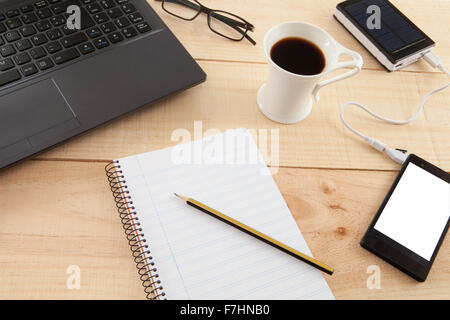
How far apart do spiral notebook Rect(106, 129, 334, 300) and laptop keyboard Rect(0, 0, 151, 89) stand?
198 mm

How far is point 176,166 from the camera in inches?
25.0

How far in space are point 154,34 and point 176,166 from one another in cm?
24

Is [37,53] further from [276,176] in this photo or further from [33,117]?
[276,176]

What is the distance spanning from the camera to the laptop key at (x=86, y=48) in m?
0.67

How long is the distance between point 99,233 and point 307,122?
1.22ft

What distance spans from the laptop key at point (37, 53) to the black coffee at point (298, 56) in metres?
0.35

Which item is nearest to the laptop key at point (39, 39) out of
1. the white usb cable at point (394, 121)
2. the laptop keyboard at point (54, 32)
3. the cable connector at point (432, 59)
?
the laptop keyboard at point (54, 32)

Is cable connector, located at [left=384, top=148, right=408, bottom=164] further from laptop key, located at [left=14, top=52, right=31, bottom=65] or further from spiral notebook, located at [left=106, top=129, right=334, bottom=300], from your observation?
laptop key, located at [left=14, top=52, right=31, bottom=65]

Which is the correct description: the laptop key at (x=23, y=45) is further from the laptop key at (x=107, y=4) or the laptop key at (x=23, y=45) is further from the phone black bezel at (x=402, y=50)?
the phone black bezel at (x=402, y=50)

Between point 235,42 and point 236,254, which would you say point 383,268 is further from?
point 235,42

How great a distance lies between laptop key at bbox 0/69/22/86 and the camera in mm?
622

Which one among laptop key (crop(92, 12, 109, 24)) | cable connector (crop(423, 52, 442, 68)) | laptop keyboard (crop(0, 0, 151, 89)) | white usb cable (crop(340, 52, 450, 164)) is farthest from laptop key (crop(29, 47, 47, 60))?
cable connector (crop(423, 52, 442, 68))
